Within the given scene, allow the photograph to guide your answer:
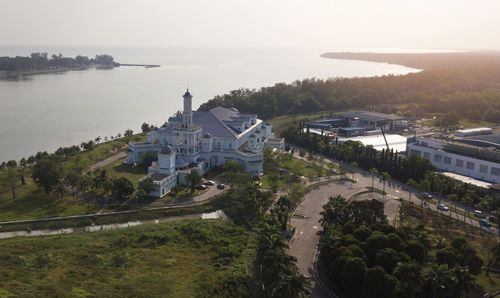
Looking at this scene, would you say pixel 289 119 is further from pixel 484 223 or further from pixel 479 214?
pixel 484 223

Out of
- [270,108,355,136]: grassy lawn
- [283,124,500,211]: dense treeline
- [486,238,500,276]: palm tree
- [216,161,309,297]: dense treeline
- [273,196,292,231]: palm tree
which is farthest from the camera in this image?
[270,108,355,136]: grassy lawn

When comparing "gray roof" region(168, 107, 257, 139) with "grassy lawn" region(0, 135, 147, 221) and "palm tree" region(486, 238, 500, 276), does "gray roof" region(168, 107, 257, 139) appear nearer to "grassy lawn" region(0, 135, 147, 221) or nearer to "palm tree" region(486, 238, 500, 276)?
"grassy lawn" region(0, 135, 147, 221)

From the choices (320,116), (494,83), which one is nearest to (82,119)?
(320,116)

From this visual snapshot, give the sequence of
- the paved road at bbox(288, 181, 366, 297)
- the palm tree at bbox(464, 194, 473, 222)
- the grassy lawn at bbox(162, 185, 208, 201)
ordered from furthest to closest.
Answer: the grassy lawn at bbox(162, 185, 208, 201), the palm tree at bbox(464, 194, 473, 222), the paved road at bbox(288, 181, 366, 297)

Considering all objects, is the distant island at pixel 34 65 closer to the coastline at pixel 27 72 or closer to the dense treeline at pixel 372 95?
the coastline at pixel 27 72

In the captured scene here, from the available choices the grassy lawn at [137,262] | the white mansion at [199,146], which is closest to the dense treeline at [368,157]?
the white mansion at [199,146]

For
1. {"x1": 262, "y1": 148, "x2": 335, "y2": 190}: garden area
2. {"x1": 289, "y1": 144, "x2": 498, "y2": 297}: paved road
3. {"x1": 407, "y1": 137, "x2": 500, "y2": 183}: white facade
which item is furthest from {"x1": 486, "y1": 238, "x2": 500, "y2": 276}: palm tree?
{"x1": 262, "y1": 148, "x2": 335, "y2": 190}: garden area

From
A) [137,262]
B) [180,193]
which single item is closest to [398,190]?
[180,193]
